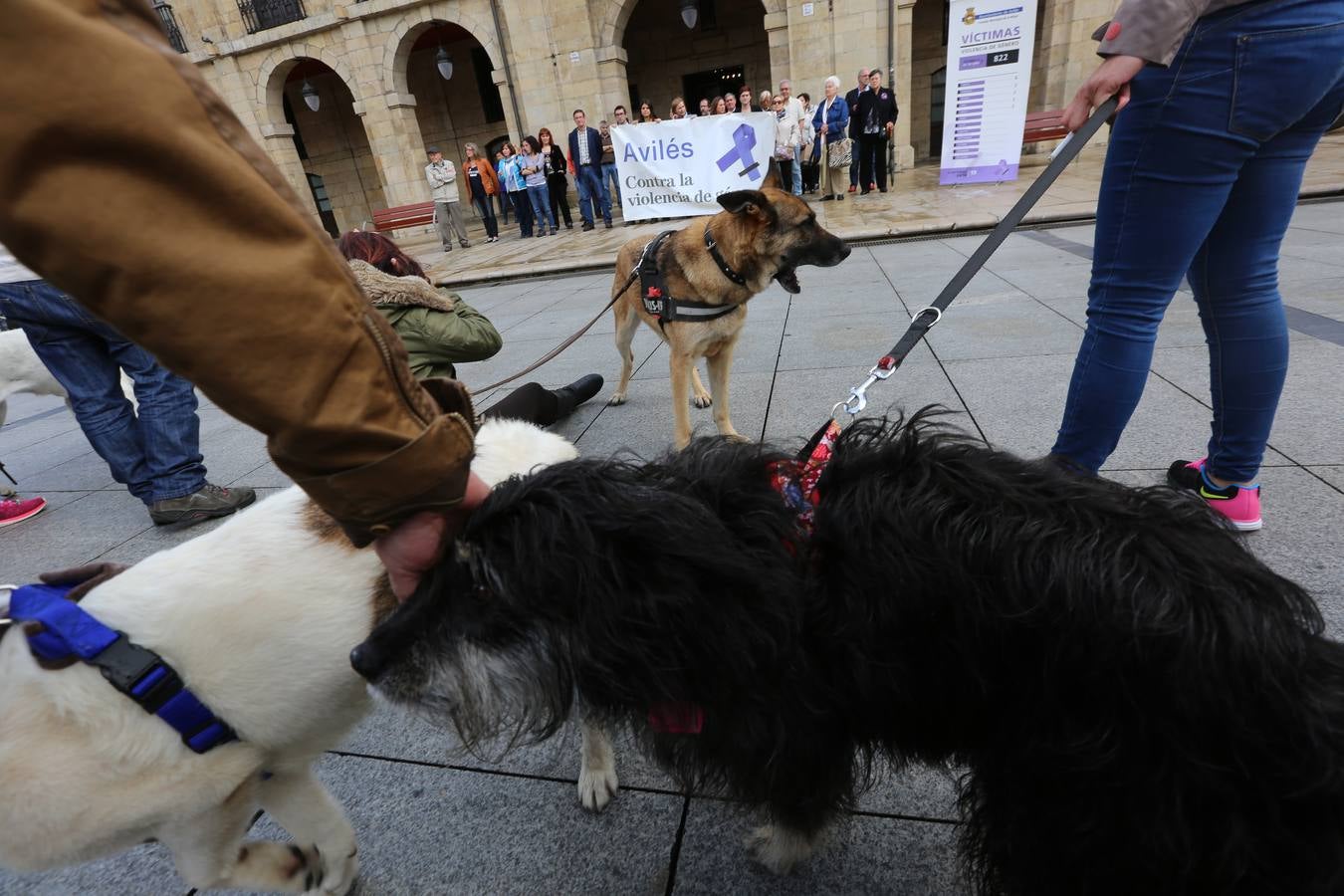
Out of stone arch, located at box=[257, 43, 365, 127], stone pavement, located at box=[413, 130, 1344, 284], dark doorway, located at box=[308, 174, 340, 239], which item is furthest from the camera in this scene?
dark doorway, located at box=[308, 174, 340, 239]

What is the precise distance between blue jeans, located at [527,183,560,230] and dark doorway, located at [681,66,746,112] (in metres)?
11.7

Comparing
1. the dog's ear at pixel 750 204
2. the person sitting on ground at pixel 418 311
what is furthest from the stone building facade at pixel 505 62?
the person sitting on ground at pixel 418 311

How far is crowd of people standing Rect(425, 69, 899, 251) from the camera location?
1486 centimetres

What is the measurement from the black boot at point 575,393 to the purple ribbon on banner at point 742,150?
1060 cm

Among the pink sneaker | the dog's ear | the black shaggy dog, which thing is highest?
the dog's ear

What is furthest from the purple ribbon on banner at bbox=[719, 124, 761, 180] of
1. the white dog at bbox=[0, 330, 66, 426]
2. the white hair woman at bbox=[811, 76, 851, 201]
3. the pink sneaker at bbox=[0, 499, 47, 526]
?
the pink sneaker at bbox=[0, 499, 47, 526]

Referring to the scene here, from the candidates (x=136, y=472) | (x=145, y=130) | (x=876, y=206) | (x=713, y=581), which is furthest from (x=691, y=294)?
(x=876, y=206)

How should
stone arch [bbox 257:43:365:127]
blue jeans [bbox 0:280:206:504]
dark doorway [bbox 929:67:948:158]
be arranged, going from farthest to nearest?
dark doorway [bbox 929:67:948:158] < stone arch [bbox 257:43:365:127] < blue jeans [bbox 0:280:206:504]

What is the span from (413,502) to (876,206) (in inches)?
586

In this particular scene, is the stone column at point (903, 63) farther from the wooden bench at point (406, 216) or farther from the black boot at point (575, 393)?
the black boot at point (575, 393)

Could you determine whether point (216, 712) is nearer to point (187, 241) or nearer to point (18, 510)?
point (187, 241)

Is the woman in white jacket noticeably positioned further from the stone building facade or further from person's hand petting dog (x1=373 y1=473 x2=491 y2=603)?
person's hand petting dog (x1=373 y1=473 x2=491 y2=603)

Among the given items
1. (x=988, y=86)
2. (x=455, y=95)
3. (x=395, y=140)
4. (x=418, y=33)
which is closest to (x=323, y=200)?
(x=455, y=95)

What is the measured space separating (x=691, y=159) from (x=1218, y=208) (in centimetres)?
1371
